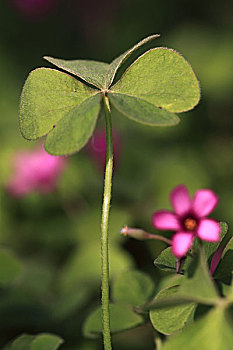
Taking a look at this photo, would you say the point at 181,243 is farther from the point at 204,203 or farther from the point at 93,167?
the point at 93,167

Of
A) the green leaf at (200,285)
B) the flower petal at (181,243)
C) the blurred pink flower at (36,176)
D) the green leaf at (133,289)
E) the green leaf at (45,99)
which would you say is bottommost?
the green leaf at (133,289)

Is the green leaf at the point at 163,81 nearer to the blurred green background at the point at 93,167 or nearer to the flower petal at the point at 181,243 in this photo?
the flower petal at the point at 181,243

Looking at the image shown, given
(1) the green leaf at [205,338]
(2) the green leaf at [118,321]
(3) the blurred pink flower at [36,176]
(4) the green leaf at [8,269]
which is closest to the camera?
(1) the green leaf at [205,338]

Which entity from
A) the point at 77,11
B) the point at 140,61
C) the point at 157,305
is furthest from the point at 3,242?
the point at 77,11

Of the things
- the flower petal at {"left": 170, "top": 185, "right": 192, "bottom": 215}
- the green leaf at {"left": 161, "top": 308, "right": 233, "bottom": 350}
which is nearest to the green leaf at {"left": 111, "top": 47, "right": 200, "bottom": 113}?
the flower petal at {"left": 170, "top": 185, "right": 192, "bottom": 215}

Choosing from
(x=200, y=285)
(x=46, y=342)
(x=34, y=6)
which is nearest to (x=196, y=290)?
(x=200, y=285)

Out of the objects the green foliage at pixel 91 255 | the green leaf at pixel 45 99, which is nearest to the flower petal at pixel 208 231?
the green leaf at pixel 45 99

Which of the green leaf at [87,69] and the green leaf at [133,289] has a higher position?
the green leaf at [87,69]
